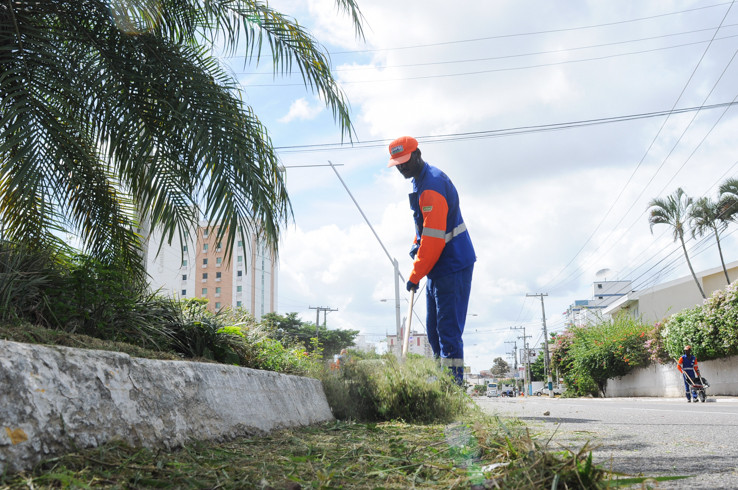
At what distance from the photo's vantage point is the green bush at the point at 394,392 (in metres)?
4.05

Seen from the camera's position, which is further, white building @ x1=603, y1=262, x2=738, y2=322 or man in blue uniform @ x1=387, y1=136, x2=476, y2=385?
white building @ x1=603, y1=262, x2=738, y2=322

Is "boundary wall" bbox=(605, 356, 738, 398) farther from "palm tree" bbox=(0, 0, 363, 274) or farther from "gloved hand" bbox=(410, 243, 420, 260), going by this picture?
"palm tree" bbox=(0, 0, 363, 274)

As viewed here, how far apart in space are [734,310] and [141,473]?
17.6 m

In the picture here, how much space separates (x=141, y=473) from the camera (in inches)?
65.6

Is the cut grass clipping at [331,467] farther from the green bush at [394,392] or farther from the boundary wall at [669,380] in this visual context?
the boundary wall at [669,380]

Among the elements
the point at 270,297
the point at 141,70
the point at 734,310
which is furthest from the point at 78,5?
the point at 270,297

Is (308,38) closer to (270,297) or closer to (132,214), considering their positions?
(132,214)

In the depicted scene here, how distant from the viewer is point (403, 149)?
5.30 metres

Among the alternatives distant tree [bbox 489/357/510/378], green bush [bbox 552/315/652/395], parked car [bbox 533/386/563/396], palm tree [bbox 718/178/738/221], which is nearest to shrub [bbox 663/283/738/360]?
green bush [bbox 552/315/652/395]

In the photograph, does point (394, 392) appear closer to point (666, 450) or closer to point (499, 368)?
point (666, 450)

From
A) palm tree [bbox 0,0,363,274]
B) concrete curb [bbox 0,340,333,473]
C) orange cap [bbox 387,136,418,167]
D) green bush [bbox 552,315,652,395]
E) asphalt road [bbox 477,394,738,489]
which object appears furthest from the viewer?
green bush [bbox 552,315,652,395]

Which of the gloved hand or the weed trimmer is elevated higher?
the gloved hand

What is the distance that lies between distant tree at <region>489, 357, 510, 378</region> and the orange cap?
15530 centimetres

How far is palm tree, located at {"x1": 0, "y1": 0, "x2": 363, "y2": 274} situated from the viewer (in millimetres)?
3777
